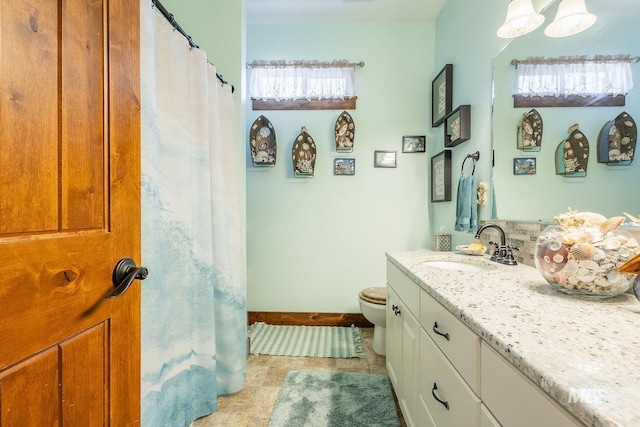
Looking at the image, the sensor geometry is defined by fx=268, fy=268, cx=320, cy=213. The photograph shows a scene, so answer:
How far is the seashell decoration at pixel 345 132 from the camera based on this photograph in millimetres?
2441

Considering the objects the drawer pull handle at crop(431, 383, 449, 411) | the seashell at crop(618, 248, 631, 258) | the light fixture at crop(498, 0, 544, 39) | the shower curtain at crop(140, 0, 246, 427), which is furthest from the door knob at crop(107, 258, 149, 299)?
the light fixture at crop(498, 0, 544, 39)

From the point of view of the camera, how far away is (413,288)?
1178 mm

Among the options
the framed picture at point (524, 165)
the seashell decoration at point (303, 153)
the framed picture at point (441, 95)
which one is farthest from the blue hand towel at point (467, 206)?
the seashell decoration at point (303, 153)

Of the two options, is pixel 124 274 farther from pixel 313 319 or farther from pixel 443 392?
pixel 313 319

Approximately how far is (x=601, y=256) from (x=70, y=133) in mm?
1331

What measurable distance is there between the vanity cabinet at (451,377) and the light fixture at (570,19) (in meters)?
1.22

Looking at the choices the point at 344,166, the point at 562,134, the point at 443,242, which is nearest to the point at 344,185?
the point at 344,166

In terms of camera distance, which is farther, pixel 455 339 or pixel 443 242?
pixel 443 242

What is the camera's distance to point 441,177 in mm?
2268

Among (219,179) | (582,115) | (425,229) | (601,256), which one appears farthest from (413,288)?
(425,229)

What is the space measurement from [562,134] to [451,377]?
42.4 inches

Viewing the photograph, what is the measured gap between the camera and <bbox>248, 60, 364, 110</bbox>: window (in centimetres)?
248

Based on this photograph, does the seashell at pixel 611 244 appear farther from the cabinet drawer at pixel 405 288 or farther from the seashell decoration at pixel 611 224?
the cabinet drawer at pixel 405 288

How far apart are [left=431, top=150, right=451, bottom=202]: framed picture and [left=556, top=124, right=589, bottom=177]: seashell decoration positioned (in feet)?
3.40
